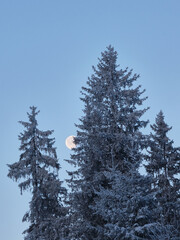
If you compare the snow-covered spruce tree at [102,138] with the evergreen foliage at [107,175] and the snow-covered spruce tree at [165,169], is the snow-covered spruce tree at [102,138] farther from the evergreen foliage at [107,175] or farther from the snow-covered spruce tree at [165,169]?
the snow-covered spruce tree at [165,169]

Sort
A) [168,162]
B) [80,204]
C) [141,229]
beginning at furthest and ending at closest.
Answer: [168,162] < [80,204] < [141,229]

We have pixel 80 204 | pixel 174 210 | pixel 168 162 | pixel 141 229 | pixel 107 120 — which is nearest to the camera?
pixel 141 229

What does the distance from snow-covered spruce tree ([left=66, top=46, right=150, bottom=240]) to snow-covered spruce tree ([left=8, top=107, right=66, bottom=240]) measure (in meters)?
2.72

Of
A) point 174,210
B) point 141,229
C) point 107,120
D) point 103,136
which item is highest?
point 107,120

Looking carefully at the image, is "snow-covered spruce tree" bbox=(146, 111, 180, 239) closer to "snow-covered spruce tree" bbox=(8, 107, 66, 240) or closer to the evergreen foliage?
the evergreen foliage

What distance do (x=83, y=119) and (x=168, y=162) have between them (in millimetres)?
7294

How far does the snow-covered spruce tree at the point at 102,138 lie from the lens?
17.5m

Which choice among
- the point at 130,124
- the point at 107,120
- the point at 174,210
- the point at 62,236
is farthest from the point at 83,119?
the point at 174,210

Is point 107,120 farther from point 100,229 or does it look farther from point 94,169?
point 100,229

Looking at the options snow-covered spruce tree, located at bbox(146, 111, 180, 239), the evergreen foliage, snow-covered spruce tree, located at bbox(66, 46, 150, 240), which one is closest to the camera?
the evergreen foliage

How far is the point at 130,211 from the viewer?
13.7m

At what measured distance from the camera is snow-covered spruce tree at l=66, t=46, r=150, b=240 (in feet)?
57.3

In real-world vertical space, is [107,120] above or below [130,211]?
above

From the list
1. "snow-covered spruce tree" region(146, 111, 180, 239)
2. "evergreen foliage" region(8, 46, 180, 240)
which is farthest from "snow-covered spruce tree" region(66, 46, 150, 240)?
"snow-covered spruce tree" region(146, 111, 180, 239)
